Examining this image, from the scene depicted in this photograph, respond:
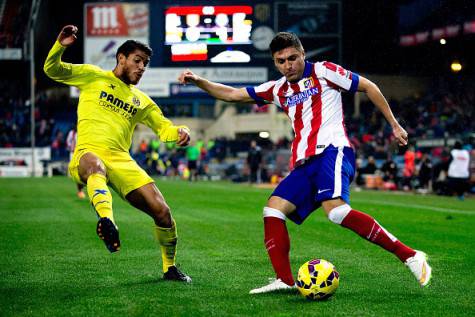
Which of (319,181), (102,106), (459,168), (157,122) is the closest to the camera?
(319,181)

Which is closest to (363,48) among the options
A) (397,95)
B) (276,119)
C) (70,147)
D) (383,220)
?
(397,95)

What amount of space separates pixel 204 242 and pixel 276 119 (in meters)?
A: 45.9

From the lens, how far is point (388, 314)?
235 inches

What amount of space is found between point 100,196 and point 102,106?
3.85 ft

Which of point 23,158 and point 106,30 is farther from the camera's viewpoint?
point 23,158

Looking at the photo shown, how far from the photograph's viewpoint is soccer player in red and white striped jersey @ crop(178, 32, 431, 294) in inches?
269

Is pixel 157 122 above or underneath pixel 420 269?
above

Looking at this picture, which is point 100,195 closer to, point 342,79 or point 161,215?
point 161,215

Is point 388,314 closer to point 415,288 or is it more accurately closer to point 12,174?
point 415,288

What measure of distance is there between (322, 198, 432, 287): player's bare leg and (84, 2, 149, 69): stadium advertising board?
30682 mm

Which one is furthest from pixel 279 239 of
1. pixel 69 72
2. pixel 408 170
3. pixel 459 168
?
pixel 408 170

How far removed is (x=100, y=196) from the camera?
6957mm

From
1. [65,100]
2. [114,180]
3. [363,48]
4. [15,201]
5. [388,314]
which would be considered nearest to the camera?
[388,314]

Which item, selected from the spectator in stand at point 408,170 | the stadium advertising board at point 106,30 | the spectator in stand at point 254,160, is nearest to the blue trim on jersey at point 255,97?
the spectator in stand at point 408,170
